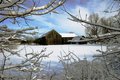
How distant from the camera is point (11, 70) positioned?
20.2 feet

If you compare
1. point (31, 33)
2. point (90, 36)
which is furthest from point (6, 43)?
point (90, 36)

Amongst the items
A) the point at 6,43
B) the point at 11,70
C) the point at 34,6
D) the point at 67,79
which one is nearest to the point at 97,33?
the point at 34,6

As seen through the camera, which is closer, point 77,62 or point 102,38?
point 102,38

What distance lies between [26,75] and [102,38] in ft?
12.8

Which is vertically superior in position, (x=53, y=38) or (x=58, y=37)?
(x=58, y=37)

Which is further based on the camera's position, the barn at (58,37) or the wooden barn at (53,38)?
the barn at (58,37)

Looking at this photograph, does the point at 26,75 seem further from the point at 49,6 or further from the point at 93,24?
the point at 93,24

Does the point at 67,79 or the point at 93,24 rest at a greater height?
the point at 93,24

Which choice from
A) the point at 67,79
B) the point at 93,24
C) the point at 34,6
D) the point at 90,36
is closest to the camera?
the point at 93,24

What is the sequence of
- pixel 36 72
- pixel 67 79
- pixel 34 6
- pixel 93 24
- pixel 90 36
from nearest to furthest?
pixel 93 24
pixel 90 36
pixel 34 6
pixel 67 79
pixel 36 72

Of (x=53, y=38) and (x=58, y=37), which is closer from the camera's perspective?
(x=53, y=38)

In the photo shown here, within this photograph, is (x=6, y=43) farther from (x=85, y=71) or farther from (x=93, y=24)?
(x=93, y=24)

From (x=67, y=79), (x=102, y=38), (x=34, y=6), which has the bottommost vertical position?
(x=67, y=79)

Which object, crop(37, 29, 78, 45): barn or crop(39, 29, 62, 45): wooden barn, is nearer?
crop(39, 29, 62, 45): wooden barn
